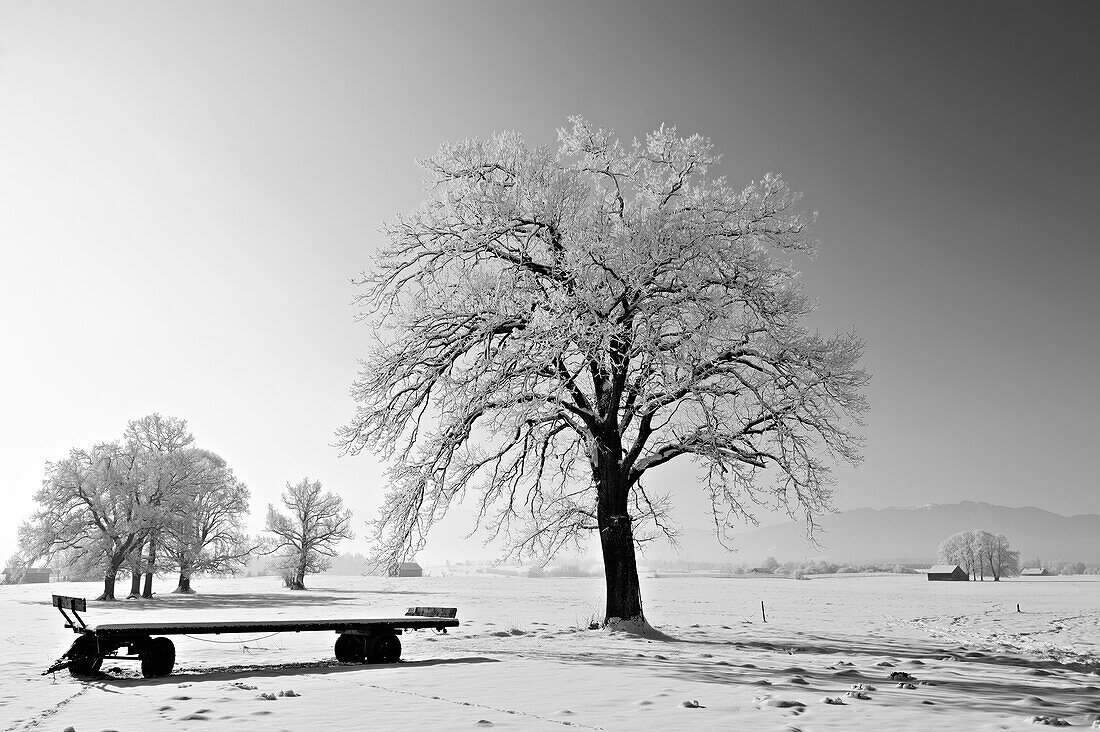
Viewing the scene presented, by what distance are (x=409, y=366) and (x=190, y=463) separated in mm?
34897

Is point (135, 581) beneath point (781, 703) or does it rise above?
beneath

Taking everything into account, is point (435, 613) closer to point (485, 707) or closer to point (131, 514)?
point (485, 707)

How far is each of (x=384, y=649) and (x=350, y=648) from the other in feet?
2.81

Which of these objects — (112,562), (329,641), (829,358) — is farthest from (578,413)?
(112,562)

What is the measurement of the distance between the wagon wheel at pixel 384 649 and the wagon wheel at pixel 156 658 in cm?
327

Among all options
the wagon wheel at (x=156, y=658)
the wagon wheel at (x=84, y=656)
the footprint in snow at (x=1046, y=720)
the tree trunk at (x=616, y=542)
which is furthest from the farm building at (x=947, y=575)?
the wagon wheel at (x=84, y=656)

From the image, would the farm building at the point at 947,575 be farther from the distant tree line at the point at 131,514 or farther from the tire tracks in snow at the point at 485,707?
the tire tracks in snow at the point at 485,707

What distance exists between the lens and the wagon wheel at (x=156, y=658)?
36.7 feet

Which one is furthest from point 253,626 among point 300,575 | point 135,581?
point 300,575

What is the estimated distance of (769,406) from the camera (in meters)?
18.2

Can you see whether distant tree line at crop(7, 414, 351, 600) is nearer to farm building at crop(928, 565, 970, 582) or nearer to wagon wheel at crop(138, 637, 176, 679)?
wagon wheel at crop(138, 637, 176, 679)

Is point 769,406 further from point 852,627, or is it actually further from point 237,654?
point 237,654

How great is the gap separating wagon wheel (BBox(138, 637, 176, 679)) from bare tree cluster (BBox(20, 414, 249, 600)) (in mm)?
36320

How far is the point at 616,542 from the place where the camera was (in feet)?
60.5
